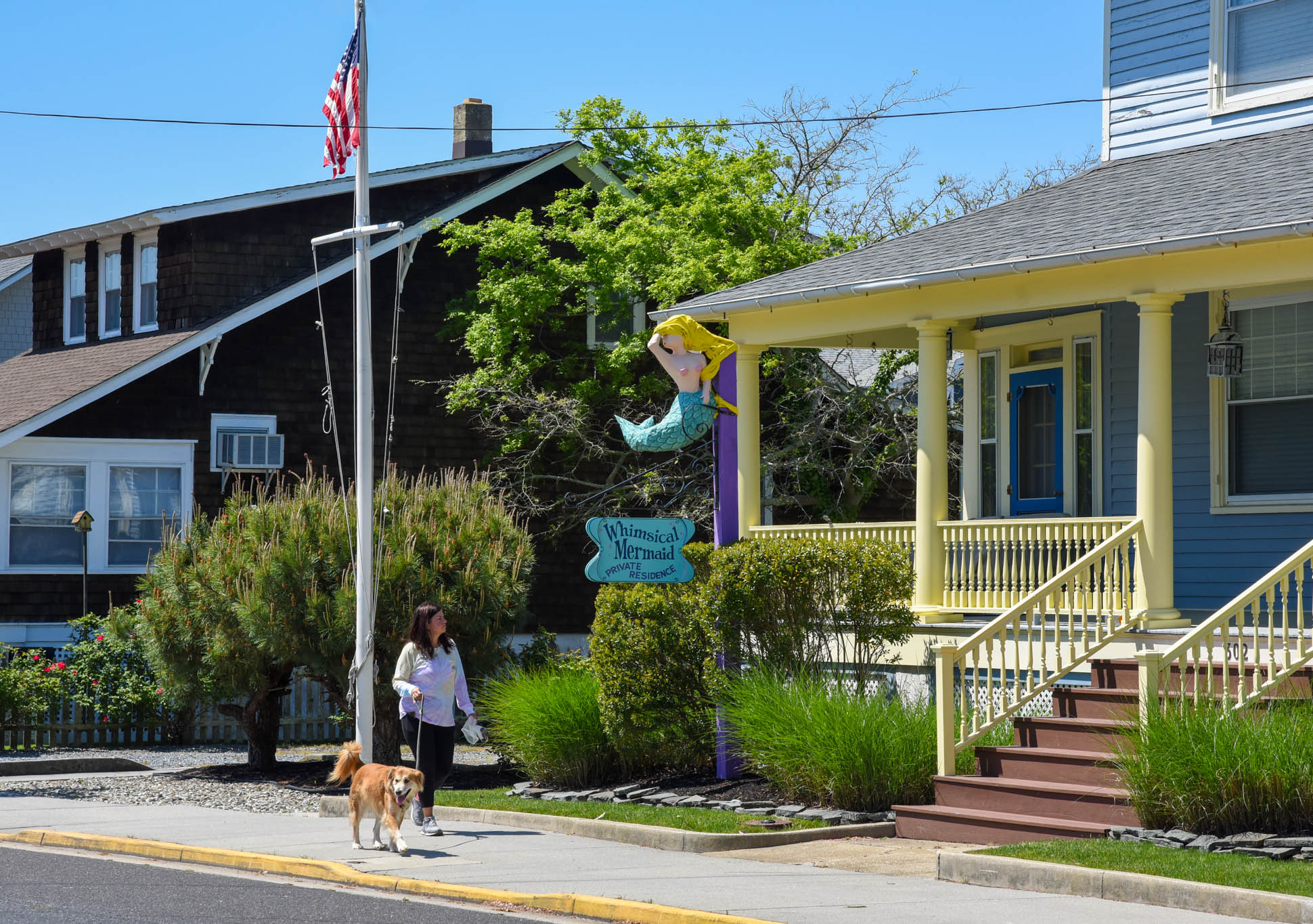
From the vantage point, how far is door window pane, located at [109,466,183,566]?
23.4m

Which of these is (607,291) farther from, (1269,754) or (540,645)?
(1269,754)

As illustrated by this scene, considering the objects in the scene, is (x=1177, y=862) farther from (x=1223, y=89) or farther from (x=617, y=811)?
(x=1223, y=89)

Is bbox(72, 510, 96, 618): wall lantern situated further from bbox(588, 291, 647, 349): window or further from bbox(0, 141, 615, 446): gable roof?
bbox(588, 291, 647, 349): window

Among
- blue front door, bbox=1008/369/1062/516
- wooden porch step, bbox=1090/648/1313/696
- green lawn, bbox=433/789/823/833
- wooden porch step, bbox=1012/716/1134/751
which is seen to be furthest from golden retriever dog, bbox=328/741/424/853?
blue front door, bbox=1008/369/1062/516

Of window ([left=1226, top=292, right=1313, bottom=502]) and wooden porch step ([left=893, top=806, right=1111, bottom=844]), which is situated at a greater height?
window ([left=1226, top=292, right=1313, bottom=502])

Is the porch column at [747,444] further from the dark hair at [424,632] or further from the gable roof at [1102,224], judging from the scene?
the dark hair at [424,632]

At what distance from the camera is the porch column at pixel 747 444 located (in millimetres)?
16453

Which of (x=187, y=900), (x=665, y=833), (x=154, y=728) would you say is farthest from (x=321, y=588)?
(x=187, y=900)

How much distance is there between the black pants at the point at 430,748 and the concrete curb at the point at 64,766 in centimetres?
730

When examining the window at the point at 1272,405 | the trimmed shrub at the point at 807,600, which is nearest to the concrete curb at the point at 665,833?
the trimmed shrub at the point at 807,600

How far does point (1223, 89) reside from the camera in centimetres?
1630

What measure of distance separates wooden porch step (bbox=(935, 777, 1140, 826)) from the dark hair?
3.96 metres

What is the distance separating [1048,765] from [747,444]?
5.60 metres

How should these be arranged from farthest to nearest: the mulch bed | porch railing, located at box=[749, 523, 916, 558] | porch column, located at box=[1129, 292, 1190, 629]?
porch railing, located at box=[749, 523, 916, 558]
the mulch bed
porch column, located at box=[1129, 292, 1190, 629]
